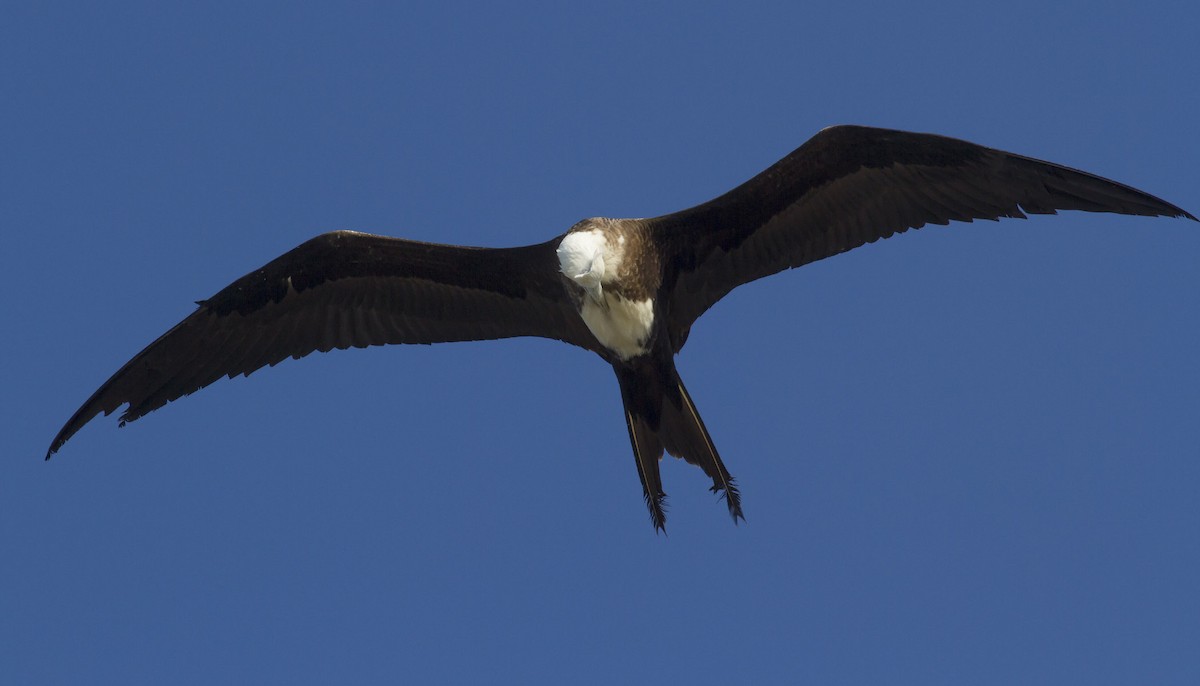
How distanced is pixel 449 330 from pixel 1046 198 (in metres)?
4.16

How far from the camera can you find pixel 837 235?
34.3 feet

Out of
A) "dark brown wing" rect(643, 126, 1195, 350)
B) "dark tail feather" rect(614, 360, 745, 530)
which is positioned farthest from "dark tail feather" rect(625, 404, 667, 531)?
"dark brown wing" rect(643, 126, 1195, 350)

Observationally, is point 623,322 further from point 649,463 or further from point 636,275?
point 649,463

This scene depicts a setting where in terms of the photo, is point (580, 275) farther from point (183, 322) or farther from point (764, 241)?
point (183, 322)

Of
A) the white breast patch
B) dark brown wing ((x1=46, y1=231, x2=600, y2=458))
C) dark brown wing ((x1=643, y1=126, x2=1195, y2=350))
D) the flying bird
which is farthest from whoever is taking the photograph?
dark brown wing ((x1=46, y1=231, x2=600, y2=458))

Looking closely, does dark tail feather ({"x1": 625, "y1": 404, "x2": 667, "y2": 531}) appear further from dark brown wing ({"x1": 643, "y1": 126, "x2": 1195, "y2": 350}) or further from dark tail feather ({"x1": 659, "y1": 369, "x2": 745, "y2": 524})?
dark brown wing ({"x1": 643, "y1": 126, "x2": 1195, "y2": 350})

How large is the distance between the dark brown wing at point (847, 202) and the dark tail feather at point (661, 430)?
48cm

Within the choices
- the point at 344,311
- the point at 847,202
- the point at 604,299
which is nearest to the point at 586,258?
the point at 604,299

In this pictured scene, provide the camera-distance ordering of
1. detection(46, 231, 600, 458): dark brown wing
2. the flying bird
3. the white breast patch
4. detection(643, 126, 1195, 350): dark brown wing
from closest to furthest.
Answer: detection(643, 126, 1195, 350): dark brown wing
the flying bird
the white breast patch
detection(46, 231, 600, 458): dark brown wing

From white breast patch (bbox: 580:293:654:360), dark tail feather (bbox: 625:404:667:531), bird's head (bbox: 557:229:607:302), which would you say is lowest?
dark tail feather (bbox: 625:404:667:531)

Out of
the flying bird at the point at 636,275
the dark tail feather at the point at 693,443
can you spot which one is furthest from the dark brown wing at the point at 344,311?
the dark tail feather at the point at 693,443

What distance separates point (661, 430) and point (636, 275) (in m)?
1.02

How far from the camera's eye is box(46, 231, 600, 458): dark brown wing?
10.9m

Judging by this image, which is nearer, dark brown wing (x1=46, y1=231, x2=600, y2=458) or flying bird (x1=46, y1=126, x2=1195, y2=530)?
flying bird (x1=46, y1=126, x2=1195, y2=530)
